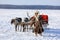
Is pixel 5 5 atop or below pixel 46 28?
atop

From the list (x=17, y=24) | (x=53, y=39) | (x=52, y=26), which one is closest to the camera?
(x=53, y=39)

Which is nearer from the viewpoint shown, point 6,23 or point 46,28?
point 46,28

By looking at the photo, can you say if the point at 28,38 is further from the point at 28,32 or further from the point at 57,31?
the point at 57,31

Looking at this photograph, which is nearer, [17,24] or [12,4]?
[17,24]

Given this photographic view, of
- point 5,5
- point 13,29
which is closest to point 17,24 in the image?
point 13,29

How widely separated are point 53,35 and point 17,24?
1.04 ft

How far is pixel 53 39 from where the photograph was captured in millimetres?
1385

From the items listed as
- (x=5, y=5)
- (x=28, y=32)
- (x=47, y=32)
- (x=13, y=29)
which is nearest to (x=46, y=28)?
(x=47, y=32)

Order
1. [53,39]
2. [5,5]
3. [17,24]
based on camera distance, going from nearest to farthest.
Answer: [53,39] < [17,24] < [5,5]

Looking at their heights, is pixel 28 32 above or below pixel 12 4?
below

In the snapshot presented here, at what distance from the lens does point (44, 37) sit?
143 centimetres

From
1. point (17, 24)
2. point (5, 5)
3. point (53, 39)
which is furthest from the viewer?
point (5, 5)

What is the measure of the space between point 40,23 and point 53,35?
5.8 inches

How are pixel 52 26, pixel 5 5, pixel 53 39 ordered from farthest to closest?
pixel 5 5
pixel 52 26
pixel 53 39
